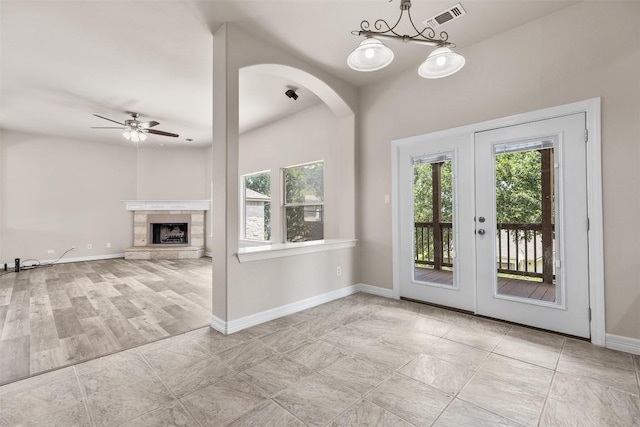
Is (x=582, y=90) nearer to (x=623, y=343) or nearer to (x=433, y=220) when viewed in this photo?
(x=433, y=220)

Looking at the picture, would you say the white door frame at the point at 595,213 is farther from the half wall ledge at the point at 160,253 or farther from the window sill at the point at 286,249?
the half wall ledge at the point at 160,253

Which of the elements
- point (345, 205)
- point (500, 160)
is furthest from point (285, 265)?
point (500, 160)

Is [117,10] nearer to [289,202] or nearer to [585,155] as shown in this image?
[289,202]

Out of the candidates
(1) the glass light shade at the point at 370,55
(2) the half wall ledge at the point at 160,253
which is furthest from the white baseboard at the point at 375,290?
(2) the half wall ledge at the point at 160,253

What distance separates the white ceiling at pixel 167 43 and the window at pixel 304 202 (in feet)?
3.82

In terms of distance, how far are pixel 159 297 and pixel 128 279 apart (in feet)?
5.13

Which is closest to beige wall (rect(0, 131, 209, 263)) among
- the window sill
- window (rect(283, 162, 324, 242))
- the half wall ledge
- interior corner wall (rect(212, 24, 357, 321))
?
the half wall ledge

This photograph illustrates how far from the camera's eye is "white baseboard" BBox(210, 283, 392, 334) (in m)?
2.76

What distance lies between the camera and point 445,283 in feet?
11.0

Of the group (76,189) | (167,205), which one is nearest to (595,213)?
(167,205)

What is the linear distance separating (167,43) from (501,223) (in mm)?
3885

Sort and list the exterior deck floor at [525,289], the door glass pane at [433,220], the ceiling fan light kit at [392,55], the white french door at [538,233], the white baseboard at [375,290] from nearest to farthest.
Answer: the ceiling fan light kit at [392,55] < the white french door at [538,233] < the exterior deck floor at [525,289] < the door glass pane at [433,220] < the white baseboard at [375,290]

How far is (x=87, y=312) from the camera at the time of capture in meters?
3.34

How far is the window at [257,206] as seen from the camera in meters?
6.20
